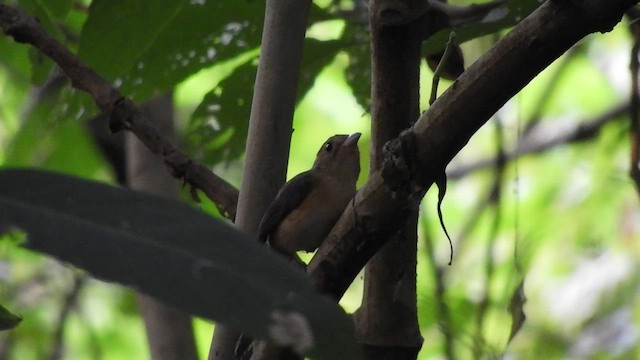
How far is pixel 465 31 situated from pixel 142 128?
18.5 inches

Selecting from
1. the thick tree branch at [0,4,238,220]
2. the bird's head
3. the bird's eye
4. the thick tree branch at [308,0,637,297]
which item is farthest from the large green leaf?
the bird's eye

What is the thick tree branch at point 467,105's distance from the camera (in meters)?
0.77

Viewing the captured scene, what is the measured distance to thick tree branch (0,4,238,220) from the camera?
1.37m

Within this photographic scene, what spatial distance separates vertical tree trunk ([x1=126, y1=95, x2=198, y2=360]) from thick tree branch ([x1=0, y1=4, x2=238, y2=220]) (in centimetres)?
7

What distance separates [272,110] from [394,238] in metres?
0.33

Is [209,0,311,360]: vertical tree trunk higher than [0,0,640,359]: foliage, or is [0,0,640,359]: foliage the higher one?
[0,0,640,359]: foliage

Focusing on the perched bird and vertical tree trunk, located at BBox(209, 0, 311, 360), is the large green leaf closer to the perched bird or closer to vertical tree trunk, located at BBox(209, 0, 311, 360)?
vertical tree trunk, located at BBox(209, 0, 311, 360)

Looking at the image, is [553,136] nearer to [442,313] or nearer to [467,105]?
[442,313]

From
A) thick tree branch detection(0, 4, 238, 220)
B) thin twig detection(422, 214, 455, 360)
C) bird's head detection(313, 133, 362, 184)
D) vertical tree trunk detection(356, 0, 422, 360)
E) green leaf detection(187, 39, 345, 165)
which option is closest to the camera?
vertical tree trunk detection(356, 0, 422, 360)

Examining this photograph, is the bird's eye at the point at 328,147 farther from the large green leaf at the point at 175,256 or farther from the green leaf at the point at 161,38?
the large green leaf at the point at 175,256

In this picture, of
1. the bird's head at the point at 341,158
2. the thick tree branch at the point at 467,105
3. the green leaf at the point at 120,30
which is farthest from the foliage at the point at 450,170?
the thick tree branch at the point at 467,105

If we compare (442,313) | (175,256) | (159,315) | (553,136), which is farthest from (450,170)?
(175,256)

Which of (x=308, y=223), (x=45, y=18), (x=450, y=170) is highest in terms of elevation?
(x=450, y=170)

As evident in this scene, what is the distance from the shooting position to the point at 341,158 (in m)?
1.99
